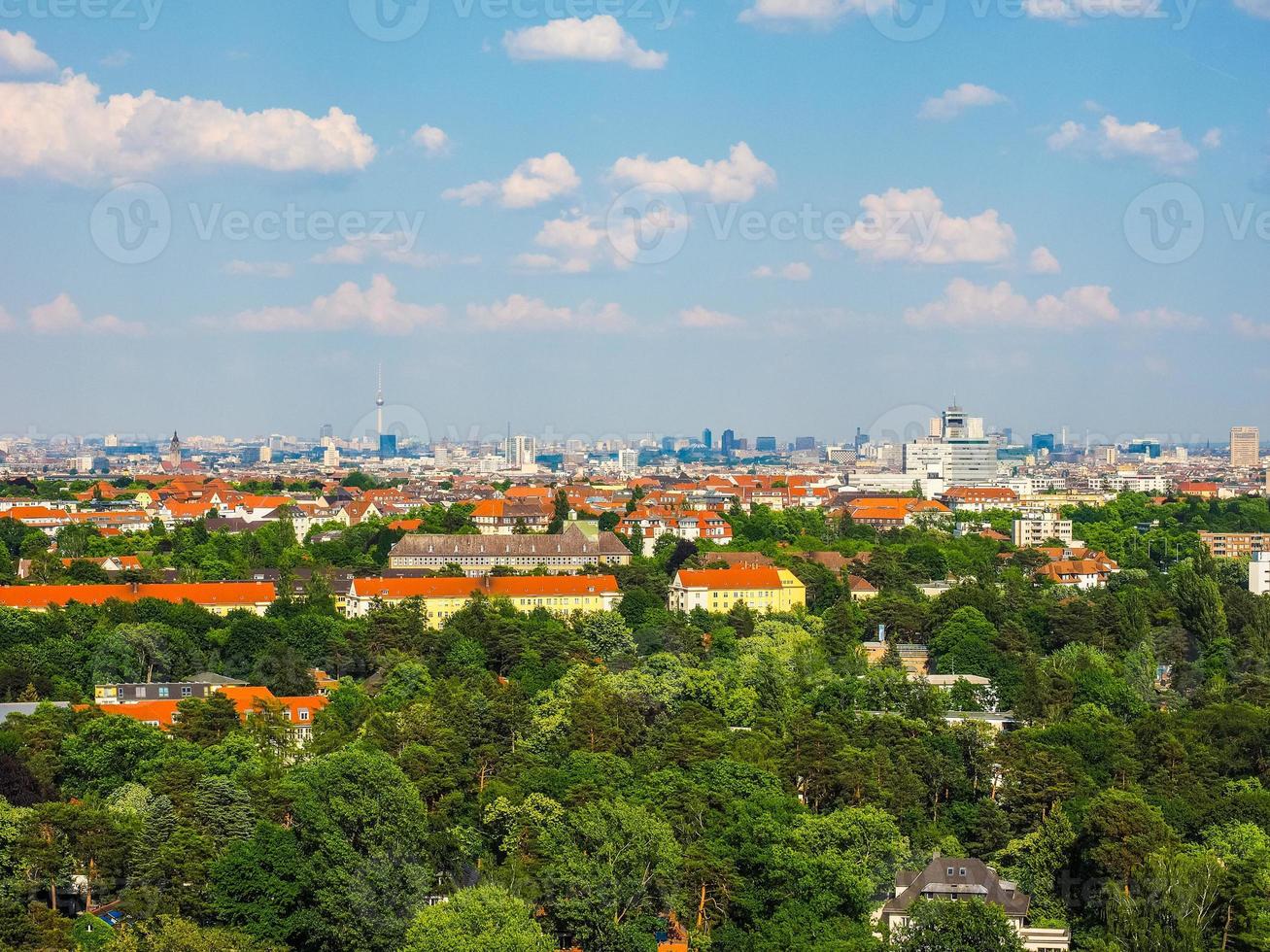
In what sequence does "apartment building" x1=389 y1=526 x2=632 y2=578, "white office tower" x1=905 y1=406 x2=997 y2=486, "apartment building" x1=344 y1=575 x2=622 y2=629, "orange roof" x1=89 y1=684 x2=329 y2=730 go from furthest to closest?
"white office tower" x1=905 y1=406 x2=997 y2=486
"apartment building" x1=389 y1=526 x2=632 y2=578
"apartment building" x1=344 y1=575 x2=622 y2=629
"orange roof" x1=89 y1=684 x2=329 y2=730

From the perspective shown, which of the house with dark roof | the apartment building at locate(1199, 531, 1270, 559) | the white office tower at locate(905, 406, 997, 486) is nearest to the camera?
the house with dark roof

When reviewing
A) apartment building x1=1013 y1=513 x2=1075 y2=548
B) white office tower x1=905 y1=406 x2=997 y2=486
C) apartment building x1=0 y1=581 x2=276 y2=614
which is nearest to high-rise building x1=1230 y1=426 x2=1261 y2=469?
white office tower x1=905 y1=406 x2=997 y2=486

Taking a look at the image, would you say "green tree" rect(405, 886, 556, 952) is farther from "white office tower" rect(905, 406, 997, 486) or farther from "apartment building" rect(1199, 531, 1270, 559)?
"white office tower" rect(905, 406, 997, 486)

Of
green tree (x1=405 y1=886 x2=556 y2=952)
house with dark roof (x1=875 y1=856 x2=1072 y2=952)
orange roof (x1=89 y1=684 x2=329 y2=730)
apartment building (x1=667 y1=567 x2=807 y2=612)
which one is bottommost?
house with dark roof (x1=875 y1=856 x2=1072 y2=952)

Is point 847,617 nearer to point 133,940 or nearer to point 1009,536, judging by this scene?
point 133,940

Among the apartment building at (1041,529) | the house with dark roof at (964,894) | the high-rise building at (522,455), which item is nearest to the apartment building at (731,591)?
the apartment building at (1041,529)

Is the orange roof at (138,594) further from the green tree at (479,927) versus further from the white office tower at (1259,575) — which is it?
the white office tower at (1259,575)
